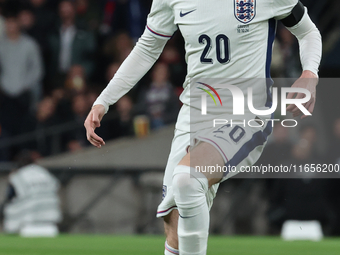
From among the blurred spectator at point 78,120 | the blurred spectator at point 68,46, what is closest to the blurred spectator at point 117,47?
the blurred spectator at point 68,46

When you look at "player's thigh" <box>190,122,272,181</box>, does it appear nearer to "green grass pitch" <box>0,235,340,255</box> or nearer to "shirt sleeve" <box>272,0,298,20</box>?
"shirt sleeve" <box>272,0,298,20</box>

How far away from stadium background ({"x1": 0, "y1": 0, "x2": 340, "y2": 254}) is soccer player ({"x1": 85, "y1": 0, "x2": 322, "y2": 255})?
5487mm

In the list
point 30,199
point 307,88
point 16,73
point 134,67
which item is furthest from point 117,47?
point 307,88

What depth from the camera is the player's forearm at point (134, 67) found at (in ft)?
13.9

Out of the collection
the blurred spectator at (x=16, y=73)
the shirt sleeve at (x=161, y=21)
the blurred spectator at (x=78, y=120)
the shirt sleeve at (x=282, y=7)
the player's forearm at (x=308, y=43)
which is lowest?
the blurred spectator at (x=78, y=120)

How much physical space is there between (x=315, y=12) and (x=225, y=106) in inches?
301

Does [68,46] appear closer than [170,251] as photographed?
No

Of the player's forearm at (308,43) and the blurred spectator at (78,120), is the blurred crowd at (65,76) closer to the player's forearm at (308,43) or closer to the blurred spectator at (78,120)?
the blurred spectator at (78,120)

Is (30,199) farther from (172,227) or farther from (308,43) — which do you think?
(308,43)

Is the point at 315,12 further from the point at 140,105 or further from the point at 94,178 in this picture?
the point at 94,178

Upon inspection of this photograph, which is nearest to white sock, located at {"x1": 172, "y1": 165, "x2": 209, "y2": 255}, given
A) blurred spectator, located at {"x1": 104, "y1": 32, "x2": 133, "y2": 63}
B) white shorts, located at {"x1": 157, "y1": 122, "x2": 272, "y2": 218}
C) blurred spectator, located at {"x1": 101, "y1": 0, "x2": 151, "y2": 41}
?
white shorts, located at {"x1": 157, "y1": 122, "x2": 272, "y2": 218}

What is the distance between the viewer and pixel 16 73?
10.0 metres

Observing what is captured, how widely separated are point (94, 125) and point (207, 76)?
74 centimetres

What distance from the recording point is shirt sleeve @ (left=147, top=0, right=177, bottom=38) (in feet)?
13.8
